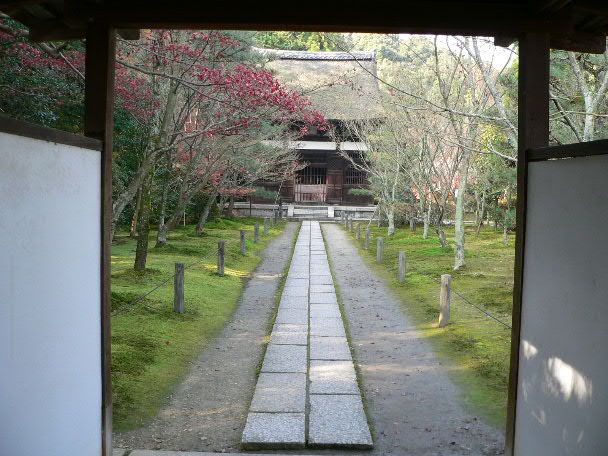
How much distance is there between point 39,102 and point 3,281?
23.9 ft

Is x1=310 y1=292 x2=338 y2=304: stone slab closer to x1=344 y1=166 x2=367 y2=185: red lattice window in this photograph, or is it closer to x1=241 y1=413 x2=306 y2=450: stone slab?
x1=241 y1=413 x2=306 y2=450: stone slab

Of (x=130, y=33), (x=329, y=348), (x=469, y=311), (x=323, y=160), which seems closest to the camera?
(x=130, y=33)

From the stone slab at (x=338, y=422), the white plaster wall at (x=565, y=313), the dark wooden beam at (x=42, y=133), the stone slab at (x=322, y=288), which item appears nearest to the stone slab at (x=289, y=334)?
the stone slab at (x=338, y=422)

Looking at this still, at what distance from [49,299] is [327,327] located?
221 inches

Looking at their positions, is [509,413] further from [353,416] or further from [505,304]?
[505,304]

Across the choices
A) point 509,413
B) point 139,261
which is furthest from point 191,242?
point 509,413

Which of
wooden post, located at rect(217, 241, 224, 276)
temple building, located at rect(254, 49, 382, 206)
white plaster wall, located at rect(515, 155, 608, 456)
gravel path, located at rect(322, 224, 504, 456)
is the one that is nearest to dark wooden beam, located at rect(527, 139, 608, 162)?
white plaster wall, located at rect(515, 155, 608, 456)

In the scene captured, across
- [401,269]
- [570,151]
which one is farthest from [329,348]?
[401,269]

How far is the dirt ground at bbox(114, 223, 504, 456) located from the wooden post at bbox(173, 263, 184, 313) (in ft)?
2.64

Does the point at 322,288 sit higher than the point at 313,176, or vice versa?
the point at 313,176

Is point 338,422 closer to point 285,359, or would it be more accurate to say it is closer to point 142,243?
point 285,359

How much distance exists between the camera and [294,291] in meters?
10.7

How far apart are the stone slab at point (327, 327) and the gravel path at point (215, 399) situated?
2.22 feet

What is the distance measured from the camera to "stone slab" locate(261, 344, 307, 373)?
6.18 metres
